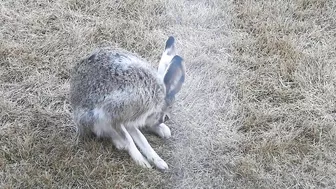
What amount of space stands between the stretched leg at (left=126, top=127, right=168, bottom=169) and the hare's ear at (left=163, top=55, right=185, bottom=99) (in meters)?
0.29

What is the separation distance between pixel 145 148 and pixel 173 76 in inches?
18.4

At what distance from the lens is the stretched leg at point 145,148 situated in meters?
3.34

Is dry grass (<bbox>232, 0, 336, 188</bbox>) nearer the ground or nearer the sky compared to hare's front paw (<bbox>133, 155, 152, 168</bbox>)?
nearer the sky

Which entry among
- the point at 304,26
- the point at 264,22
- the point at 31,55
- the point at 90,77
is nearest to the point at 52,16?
the point at 31,55

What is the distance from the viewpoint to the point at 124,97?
3.24 meters

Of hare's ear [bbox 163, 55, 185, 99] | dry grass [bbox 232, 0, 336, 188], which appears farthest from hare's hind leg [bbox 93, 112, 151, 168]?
dry grass [bbox 232, 0, 336, 188]

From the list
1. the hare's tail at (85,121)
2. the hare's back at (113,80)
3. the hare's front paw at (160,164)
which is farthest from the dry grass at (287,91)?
the hare's tail at (85,121)

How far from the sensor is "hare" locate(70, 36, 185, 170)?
3.26m

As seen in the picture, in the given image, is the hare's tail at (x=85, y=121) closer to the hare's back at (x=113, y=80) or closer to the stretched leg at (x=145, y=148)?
the hare's back at (x=113, y=80)

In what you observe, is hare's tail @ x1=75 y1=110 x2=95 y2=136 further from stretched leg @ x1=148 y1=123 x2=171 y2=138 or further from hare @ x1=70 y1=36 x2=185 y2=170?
stretched leg @ x1=148 y1=123 x2=171 y2=138

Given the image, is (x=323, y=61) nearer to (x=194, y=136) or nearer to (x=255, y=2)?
(x=255, y=2)

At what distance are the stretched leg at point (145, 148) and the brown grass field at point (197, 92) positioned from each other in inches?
2.6

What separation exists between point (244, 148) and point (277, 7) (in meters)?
1.74

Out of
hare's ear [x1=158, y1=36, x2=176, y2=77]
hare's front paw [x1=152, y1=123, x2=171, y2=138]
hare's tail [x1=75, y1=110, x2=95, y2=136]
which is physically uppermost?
hare's ear [x1=158, y1=36, x2=176, y2=77]
